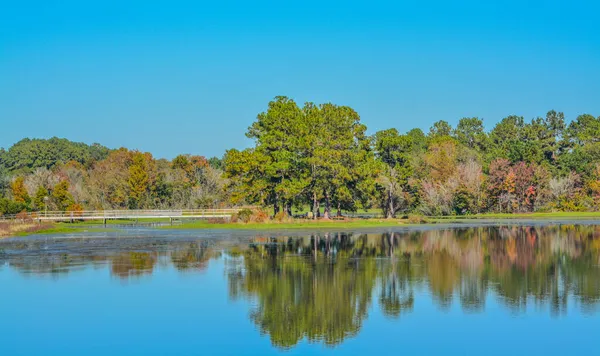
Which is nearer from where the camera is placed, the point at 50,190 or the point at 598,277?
the point at 598,277

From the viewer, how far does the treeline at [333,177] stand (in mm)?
80062

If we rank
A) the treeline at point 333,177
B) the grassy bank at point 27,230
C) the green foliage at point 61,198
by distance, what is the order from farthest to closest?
1. the green foliage at point 61,198
2. the treeline at point 333,177
3. the grassy bank at point 27,230

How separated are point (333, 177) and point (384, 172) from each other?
56.1ft

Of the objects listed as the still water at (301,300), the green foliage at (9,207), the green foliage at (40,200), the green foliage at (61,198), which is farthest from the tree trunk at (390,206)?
the still water at (301,300)

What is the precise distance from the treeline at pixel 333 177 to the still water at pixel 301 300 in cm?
3210

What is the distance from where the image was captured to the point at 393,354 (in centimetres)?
1978

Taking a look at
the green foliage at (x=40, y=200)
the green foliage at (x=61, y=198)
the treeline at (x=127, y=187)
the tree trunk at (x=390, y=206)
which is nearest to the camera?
the green foliage at (x=40, y=200)

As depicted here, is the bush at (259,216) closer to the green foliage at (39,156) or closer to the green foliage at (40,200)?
the green foliage at (40,200)

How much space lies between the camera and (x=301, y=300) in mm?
27281

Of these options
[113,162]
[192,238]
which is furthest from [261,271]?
[113,162]

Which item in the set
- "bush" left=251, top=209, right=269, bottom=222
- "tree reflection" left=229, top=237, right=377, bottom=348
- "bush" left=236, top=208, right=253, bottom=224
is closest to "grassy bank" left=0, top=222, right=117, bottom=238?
"bush" left=236, top=208, right=253, bottom=224

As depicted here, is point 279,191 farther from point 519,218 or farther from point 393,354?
point 393,354

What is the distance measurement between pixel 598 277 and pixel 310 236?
96.2 ft

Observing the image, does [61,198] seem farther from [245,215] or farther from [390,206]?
[390,206]
